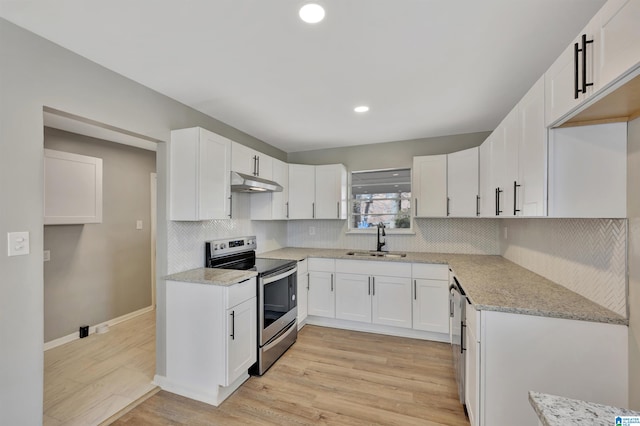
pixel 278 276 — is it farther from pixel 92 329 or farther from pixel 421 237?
pixel 92 329

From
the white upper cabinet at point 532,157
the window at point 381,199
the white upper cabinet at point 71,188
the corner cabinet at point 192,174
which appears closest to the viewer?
the white upper cabinet at point 532,157

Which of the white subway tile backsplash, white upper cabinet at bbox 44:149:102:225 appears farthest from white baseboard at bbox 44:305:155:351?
the white subway tile backsplash

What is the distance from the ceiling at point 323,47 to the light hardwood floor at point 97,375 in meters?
2.51

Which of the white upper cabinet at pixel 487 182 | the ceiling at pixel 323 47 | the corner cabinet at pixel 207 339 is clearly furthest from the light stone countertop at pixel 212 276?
the white upper cabinet at pixel 487 182

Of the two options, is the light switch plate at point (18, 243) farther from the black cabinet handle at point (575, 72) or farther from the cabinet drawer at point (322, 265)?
the black cabinet handle at point (575, 72)

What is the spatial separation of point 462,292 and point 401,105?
5.81 feet

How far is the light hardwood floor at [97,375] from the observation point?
2.00 meters

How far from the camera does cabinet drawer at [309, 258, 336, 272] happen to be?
11.5ft

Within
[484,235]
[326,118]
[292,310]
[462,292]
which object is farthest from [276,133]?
[484,235]

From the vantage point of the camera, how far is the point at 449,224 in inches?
143

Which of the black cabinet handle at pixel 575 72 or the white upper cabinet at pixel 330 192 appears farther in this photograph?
the white upper cabinet at pixel 330 192

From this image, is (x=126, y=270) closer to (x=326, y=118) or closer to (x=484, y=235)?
(x=326, y=118)

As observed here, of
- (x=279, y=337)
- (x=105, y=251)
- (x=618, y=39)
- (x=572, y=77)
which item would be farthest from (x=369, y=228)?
(x=105, y=251)

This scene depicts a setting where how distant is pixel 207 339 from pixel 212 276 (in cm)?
50
